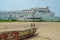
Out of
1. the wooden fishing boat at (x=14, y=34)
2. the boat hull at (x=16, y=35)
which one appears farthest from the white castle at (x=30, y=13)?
the wooden fishing boat at (x=14, y=34)

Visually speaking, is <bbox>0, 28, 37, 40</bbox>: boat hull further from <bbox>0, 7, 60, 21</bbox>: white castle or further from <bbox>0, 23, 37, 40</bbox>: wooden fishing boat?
<bbox>0, 7, 60, 21</bbox>: white castle

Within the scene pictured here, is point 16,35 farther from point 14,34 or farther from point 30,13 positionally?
point 30,13

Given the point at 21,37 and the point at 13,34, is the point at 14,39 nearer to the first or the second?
the point at 13,34

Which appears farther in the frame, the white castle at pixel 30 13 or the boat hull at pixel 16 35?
the white castle at pixel 30 13

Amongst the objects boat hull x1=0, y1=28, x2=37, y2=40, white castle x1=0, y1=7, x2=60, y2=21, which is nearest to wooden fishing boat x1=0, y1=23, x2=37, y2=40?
boat hull x1=0, y1=28, x2=37, y2=40

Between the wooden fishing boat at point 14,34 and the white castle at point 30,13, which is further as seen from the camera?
the white castle at point 30,13

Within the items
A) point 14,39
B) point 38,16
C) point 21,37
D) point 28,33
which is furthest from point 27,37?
point 38,16

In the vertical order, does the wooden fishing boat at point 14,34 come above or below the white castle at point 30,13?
above

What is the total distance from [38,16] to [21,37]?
126 feet

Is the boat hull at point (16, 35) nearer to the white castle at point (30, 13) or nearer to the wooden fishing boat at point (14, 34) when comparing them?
the wooden fishing boat at point (14, 34)

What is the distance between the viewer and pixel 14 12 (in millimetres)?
55500

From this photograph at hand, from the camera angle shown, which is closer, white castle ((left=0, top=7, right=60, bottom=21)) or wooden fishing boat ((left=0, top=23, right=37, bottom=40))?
wooden fishing boat ((left=0, top=23, right=37, bottom=40))

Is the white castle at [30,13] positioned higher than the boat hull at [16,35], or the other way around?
the boat hull at [16,35]

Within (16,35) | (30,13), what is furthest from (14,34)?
(30,13)
